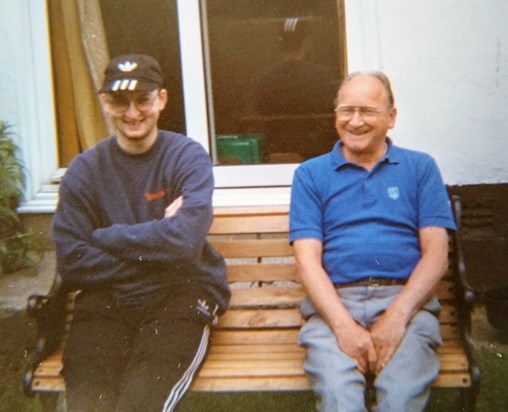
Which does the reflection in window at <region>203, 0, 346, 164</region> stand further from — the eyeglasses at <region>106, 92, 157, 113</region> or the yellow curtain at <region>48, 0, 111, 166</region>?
the eyeglasses at <region>106, 92, 157, 113</region>

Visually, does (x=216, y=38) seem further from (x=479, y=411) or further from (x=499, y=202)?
(x=479, y=411)

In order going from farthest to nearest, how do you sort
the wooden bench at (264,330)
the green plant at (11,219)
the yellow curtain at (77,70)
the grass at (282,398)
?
1. the yellow curtain at (77,70)
2. the green plant at (11,219)
3. the grass at (282,398)
4. the wooden bench at (264,330)

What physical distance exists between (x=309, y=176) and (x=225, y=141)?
6.31ft

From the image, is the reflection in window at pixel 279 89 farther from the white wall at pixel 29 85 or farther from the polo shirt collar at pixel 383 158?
the polo shirt collar at pixel 383 158

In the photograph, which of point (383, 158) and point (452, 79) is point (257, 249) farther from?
point (452, 79)

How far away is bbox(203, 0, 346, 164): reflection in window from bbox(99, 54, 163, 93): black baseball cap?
6.00 ft

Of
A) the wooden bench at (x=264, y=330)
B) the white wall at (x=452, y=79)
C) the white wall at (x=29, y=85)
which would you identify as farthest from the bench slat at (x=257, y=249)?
the white wall at (x=29, y=85)

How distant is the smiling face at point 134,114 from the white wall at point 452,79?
6.07ft

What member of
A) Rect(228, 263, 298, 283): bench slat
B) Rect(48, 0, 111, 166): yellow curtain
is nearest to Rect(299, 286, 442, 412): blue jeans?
Rect(228, 263, 298, 283): bench slat

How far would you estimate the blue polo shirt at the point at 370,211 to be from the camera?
3.00m

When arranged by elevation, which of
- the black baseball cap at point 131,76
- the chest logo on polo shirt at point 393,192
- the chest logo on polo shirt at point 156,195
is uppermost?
the black baseball cap at point 131,76

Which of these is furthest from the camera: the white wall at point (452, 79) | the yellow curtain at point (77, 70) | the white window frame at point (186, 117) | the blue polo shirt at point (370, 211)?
the yellow curtain at point (77, 70)

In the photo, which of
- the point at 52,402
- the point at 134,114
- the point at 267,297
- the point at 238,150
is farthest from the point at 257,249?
the point at 238,150

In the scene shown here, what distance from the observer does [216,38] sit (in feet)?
16.1
